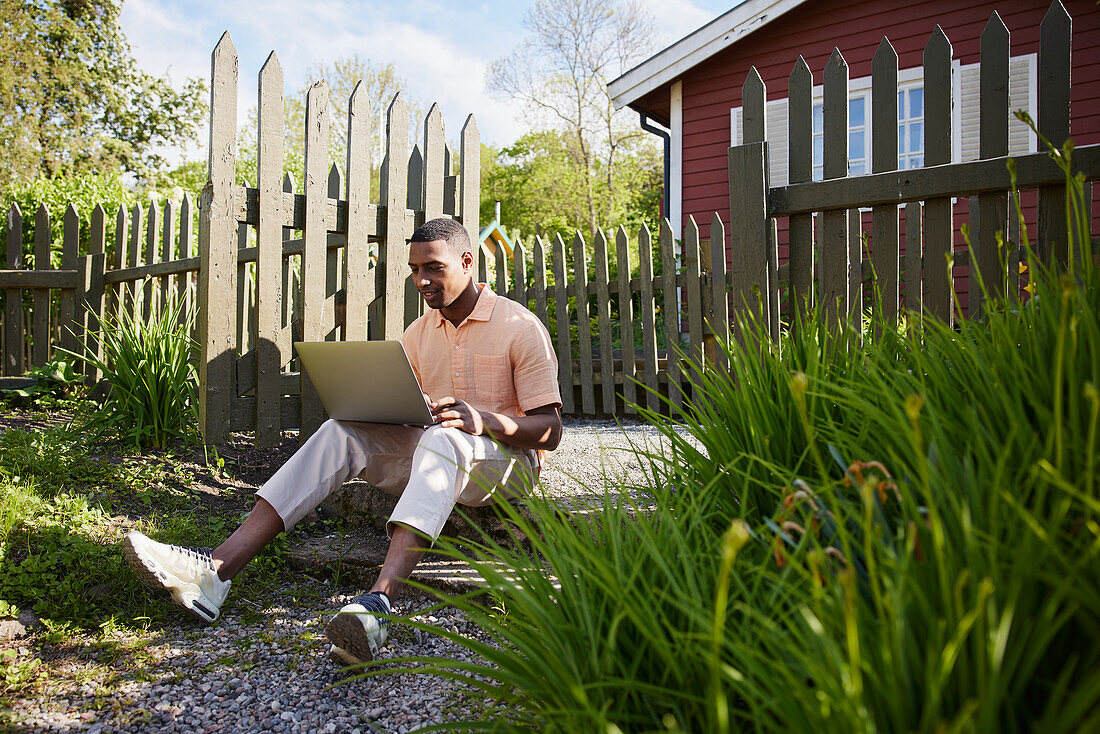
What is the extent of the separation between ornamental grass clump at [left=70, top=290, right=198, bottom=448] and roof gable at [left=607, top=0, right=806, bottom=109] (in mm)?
7684

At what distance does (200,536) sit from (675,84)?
8.92m

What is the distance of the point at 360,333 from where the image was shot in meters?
3.91

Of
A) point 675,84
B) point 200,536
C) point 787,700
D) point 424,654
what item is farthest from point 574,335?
point 787,700

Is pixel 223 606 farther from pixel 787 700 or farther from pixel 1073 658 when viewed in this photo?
pixel 1073 658

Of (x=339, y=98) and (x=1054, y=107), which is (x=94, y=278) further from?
(x=339, y=98)

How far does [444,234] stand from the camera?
9.77ft

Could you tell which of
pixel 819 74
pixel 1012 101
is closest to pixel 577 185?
pixel 819 74

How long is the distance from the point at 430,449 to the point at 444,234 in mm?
972

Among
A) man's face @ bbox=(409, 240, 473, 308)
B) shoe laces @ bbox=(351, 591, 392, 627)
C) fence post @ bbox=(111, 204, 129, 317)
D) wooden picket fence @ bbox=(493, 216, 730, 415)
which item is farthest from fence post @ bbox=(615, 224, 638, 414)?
shoe laces @ bbox=(351, 591, 392, 627)

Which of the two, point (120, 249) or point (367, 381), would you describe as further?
point (120, 249)

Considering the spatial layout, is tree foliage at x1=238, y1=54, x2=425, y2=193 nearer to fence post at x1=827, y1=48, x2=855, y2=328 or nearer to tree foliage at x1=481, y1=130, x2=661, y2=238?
tree foliage at x1=481, y1=130, x2=661, y2=238

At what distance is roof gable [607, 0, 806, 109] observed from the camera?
923 centimetres

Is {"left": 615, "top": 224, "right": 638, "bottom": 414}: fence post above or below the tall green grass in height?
above

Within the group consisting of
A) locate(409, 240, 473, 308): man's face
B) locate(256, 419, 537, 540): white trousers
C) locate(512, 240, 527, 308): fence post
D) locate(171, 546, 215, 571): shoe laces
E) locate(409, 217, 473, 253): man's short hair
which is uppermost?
locate(512, 240, 527, 308): fence post
